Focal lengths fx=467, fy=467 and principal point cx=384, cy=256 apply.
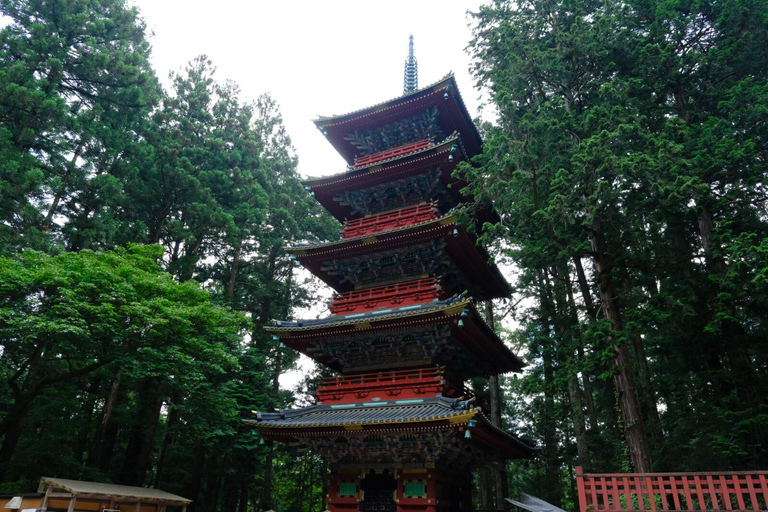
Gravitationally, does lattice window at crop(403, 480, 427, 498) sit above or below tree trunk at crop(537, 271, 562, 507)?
below

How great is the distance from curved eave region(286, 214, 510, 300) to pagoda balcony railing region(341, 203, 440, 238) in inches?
38.5

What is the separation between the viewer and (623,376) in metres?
10.1

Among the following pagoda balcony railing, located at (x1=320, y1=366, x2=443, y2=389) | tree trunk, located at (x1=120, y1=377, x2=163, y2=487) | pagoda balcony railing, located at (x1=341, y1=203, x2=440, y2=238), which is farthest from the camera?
tree trunk, located at (x1=120, y1=377, x2=163, y2=487)

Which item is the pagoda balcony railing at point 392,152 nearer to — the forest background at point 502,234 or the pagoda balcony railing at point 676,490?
the forest background at point 502,234

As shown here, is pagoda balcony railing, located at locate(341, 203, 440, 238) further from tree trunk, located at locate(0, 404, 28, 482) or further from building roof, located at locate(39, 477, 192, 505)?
tree trunk, located at locate(0, 404, 28, 482)

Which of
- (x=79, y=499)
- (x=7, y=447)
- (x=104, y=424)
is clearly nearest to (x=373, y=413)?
(x=79, y=499)

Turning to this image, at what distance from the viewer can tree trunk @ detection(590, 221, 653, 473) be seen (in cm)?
952

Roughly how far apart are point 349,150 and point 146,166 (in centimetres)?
1073

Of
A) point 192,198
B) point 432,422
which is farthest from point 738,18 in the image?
point 192,198

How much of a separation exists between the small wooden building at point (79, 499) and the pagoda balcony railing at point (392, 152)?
469 inches

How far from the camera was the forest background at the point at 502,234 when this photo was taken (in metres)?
10.7

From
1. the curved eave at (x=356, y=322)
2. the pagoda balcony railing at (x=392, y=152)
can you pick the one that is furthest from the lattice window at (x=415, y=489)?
the pagoda balcony railing at (x=392, y=152)

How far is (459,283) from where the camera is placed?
50.7 ft

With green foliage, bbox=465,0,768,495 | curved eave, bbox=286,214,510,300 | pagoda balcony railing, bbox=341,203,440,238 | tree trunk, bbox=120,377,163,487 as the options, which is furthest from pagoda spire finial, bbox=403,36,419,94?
tree trunk, bbox=120,377,163,487
